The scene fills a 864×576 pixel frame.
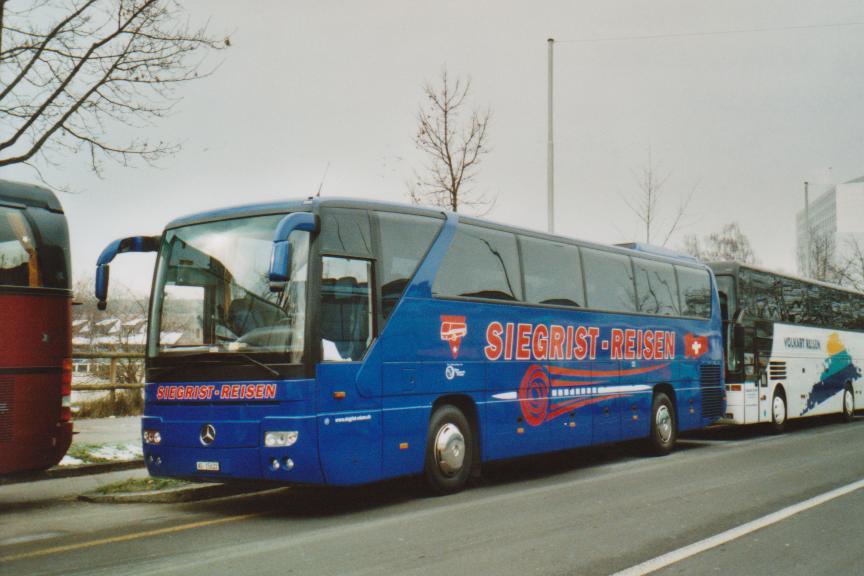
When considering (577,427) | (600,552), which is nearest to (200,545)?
(600,552)

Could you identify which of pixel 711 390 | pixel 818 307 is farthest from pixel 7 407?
pixel 818 307

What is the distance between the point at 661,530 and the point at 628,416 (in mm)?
6930

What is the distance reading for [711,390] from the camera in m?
18.0

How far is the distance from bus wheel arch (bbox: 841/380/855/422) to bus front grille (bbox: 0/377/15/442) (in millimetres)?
21639

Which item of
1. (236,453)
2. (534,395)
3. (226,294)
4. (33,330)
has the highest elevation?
(226,294)

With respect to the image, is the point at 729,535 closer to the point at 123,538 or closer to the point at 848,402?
the point at 123,538

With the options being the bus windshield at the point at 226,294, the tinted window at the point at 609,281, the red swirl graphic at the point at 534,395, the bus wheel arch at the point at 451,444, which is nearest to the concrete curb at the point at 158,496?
the bus windshield at the point at 226,294

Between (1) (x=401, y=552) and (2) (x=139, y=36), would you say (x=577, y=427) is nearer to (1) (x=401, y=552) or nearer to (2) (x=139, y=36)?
(1) (x=401, y=552)

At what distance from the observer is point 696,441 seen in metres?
19.2

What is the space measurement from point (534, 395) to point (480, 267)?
215 centimetres

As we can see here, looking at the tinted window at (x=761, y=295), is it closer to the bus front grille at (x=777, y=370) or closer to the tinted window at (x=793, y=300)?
the tinted window at (x=793, y=300)

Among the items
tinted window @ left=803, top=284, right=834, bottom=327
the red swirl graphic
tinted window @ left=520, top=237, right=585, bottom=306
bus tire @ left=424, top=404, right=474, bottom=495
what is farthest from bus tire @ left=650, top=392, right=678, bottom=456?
tinted window @ left=803, top=284, right=834, bottom=327

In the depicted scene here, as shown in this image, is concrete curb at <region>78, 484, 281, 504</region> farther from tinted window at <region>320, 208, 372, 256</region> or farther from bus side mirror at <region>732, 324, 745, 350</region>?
bus side mirror at <region>732, 324, 745, 350</region>

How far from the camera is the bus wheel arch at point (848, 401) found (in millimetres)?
24812
